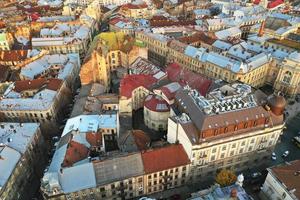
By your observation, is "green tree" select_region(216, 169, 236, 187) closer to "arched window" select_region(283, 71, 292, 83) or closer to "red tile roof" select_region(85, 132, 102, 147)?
"red tile roof" select_region(85, 132, 102, 147)

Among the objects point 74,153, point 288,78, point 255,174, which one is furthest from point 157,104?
point 288,78

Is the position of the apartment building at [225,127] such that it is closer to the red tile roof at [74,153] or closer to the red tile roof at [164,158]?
the red tile roof at [164,158]

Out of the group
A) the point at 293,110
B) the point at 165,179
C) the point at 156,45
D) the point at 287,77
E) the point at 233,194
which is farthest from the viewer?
the point at 156,45

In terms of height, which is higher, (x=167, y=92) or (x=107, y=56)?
(x=107, y=56)

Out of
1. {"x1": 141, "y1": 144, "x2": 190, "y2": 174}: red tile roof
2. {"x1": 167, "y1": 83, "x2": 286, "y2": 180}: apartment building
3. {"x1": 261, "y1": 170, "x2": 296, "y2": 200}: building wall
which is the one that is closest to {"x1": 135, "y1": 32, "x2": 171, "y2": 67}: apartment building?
{"x1": 167, "y1": 83, "x2": 286, "y2": 180}: apartment building

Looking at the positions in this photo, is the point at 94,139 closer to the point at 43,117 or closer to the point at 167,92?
the point at 43,117

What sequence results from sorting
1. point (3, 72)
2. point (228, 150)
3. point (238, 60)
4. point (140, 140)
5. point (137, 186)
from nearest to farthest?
point (137, 186)
point (228, 150)
point (140, 140)
point (238, 60)
point (3, 72)
